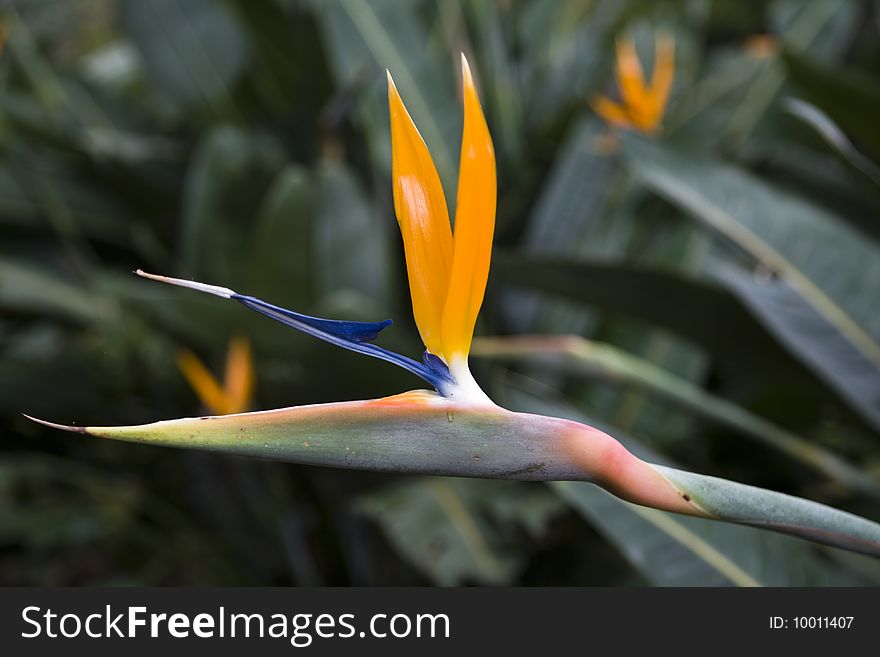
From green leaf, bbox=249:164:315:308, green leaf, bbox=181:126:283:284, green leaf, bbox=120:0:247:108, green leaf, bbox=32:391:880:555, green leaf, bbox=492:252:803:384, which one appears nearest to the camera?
green leaf, bbox=32:391:880:555

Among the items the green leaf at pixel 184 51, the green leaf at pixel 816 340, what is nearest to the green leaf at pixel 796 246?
the green leaf at pixel 816 340

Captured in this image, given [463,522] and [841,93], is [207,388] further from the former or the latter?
[841,93]

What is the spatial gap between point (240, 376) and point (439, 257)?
0.59 m

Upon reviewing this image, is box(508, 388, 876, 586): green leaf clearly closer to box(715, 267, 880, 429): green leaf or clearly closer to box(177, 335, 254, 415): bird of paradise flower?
box(715, 267, 880, 429): green leaf

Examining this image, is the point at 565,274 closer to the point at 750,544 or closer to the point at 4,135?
the point at 750,544

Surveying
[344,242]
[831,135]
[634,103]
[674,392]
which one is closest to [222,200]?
[344,242]

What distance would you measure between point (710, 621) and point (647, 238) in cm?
62

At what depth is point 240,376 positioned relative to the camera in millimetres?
893

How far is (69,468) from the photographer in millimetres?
1261

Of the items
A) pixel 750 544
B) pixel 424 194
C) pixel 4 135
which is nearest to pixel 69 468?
pixel 4 135

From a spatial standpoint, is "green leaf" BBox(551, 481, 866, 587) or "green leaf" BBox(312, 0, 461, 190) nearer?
"green leaf" BBox(551, 481, 866, 587)

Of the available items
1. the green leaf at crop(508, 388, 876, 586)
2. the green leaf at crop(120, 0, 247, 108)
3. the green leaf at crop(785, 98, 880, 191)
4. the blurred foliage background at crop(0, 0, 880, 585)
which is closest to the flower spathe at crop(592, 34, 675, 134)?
the blurred foliage background at crop(0, 0, 880, 585)

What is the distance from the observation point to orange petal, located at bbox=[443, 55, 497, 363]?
32 cm

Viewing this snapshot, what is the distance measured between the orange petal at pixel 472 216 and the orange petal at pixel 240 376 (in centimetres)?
57
